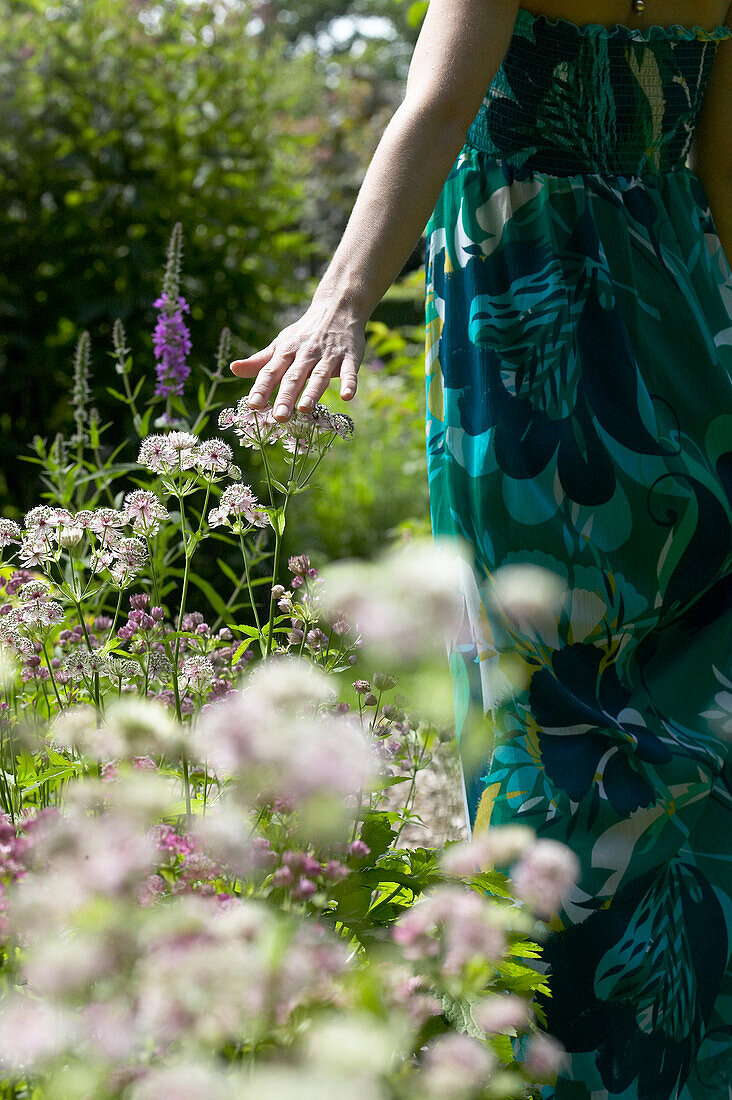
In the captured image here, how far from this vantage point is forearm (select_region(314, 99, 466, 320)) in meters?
1.12

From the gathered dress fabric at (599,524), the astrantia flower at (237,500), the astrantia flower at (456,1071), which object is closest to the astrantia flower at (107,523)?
the astrantia flower at (237,500)

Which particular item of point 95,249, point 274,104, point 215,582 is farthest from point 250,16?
point 215,582

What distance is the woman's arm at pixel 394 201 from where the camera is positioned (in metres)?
→ 1.07

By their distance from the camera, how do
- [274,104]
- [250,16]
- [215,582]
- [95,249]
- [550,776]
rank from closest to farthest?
1. [550,776]
2. [215,582]
3. [95,249]
4. [274,104]
5. [250,16]

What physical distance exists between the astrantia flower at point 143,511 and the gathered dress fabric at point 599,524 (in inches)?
16.9

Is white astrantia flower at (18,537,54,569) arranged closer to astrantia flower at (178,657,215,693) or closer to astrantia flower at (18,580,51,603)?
astrantia flower at (18,580,51,603)

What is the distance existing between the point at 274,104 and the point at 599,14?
2.66 metres

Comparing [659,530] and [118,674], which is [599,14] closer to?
[659,530]

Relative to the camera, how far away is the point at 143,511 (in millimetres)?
1190

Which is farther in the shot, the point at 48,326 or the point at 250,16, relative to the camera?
the point at 250,16

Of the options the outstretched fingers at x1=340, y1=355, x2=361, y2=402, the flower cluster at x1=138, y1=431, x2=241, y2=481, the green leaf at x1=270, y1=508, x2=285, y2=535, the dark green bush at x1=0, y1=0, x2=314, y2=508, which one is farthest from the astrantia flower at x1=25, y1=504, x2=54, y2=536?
the dark green bush at x1=0, y1=0, x2=314, y2=508

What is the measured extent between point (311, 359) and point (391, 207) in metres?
0.22

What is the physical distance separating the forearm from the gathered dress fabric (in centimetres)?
28

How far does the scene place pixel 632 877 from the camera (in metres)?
1.38
